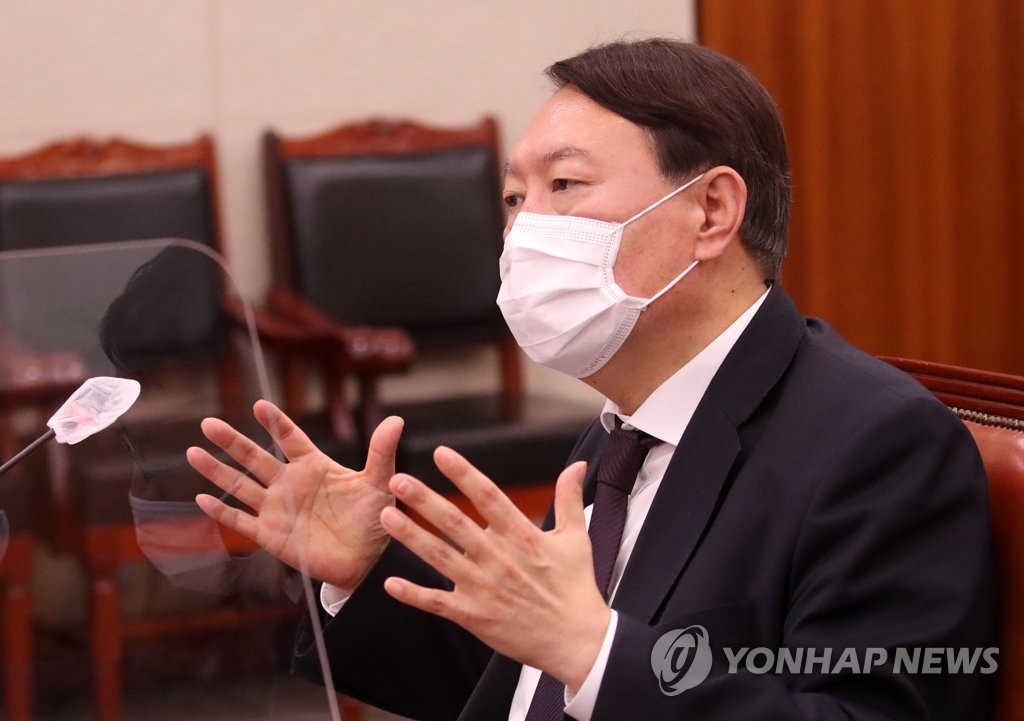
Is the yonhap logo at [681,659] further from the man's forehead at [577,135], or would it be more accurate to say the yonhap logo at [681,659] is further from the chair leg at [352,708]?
the man's forehead at [577,135]

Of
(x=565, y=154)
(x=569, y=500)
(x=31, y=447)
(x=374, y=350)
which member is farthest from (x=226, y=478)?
(x=374, y=350)

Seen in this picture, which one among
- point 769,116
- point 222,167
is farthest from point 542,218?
point 222,167

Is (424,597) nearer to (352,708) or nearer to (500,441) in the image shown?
(352,708)

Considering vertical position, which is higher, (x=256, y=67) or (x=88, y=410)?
(x=256, y=67)

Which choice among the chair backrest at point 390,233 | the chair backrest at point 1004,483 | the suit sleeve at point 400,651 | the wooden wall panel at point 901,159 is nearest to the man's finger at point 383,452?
the suit sleeve at point 400,651

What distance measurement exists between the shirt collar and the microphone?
23.7 inches

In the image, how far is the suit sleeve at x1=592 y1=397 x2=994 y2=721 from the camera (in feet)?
3.65

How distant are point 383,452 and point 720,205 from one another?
0.46 m

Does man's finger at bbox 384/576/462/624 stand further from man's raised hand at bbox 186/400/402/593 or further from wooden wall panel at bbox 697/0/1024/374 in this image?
wooden wall panel at bbox 697/0/1024/374

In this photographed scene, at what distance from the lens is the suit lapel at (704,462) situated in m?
1.28

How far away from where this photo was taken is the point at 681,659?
46.2 inches

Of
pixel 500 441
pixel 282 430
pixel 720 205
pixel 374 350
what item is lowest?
pixel 500 441

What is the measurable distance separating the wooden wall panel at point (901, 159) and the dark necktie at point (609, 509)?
2.80m

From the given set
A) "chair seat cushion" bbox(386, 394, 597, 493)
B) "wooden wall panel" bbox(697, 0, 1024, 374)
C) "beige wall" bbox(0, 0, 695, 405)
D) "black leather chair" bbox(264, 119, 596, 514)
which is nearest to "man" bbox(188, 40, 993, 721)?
"chair seat cushion" bbox(386, 394, 597, 493)
